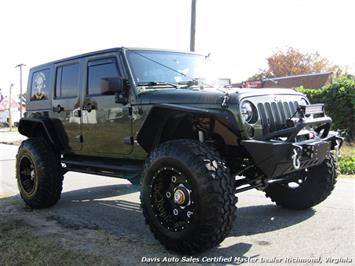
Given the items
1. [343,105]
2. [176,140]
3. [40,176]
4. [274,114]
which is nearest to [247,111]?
[274,114]

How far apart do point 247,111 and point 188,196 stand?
1.00m

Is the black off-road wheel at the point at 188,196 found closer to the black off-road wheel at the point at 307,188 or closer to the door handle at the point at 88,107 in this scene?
the black off-road wheel at the point at 307,188

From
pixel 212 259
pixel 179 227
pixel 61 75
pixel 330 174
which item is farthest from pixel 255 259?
pixel 61 75

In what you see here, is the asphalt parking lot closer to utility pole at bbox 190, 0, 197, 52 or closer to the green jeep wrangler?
the green jeep wrangler

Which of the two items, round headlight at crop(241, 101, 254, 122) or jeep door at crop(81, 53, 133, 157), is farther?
jeep door at crop(81, 53, 133, 157)

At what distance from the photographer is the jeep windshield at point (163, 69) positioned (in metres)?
5.53

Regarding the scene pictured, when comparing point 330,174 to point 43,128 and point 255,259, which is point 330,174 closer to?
point 255,259

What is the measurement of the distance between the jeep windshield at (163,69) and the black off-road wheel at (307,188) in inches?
66.4

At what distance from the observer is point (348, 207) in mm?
6137

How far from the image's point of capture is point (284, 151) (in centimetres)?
431

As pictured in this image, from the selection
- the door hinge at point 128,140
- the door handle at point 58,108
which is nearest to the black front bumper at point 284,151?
the door hinge at point 128,140

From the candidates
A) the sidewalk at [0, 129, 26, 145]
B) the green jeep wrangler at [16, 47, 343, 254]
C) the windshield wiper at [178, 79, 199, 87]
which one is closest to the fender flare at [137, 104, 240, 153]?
the green jeep wrangler at [16, 47, 343, 254]

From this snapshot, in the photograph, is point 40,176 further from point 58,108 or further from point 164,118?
point 164,118

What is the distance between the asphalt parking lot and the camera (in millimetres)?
4383
